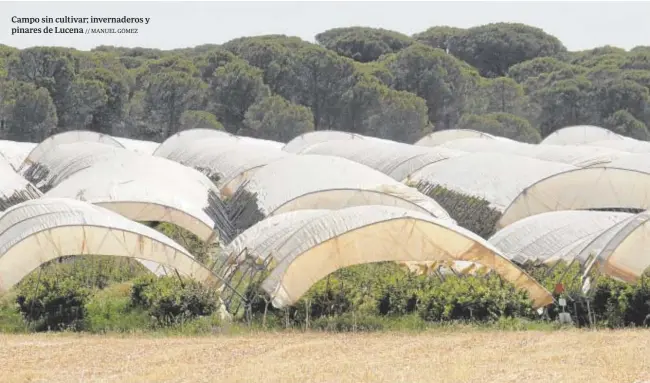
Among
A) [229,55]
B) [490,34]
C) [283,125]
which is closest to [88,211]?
[283,125]

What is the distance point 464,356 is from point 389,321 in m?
3.15

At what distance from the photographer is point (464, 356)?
40.6 feet

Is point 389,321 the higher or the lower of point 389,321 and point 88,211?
the lower

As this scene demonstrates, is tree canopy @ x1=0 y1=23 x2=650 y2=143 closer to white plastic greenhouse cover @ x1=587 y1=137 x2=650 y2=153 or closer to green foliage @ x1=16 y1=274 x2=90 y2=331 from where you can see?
white plastic greenhouse cover @ x1=587 y1=137 x2=650 y2=153

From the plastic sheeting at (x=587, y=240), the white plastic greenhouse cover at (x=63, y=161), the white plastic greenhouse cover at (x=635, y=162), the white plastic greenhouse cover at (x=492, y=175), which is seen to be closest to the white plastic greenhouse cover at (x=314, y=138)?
the white plastic greenhouse cover at (x=63, y=161)

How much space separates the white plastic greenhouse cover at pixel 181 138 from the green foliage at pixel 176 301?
79.8 ft

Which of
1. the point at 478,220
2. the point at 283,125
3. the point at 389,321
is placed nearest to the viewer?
the point at 389,321

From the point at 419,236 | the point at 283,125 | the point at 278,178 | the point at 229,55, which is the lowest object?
the point at 419,236

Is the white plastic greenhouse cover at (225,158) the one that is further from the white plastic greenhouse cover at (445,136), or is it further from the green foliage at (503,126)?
the green foliage at (503,126)

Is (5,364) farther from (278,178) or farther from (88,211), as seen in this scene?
(278,178)

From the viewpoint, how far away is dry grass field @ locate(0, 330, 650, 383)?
11.2 meters

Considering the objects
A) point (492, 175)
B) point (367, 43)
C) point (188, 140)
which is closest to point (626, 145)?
point (492, 175)

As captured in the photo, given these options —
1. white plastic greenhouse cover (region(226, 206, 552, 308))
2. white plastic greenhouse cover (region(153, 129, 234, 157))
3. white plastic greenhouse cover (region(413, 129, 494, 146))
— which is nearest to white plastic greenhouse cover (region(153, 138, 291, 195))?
white plastic greenhouse cover (region(153, 129, 234, 157))

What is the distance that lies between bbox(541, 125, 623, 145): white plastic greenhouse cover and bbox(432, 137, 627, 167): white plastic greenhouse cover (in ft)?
12.0
